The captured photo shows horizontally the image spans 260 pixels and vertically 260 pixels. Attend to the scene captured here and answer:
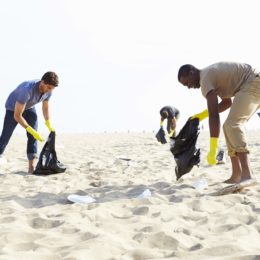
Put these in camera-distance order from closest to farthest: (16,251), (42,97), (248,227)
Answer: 1. (16,251)
2. (248,227)
3. (42,97)

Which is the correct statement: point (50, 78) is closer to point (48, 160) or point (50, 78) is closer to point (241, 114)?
point (48, 160)

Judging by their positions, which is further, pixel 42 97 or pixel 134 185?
pixel 42 97

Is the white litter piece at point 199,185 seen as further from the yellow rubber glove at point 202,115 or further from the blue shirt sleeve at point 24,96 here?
the blue shirt sleeve at point 24,96

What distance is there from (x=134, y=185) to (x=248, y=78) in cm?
169

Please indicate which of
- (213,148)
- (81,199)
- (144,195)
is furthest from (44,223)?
(213,148)

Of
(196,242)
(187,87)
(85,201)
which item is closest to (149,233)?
(196,242)

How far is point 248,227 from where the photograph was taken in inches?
107

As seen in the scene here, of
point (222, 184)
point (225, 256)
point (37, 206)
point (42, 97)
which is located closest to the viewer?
point (225, 256)

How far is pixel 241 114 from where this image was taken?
155 inches

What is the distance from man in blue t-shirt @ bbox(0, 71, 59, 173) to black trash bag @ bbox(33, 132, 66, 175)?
0.18 meters

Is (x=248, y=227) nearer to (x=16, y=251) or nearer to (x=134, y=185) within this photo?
(x=16, y=251)

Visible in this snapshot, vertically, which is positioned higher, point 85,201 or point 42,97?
point 42,97

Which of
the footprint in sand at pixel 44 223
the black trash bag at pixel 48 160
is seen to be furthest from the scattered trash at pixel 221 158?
the footprint in sand at pixel 44 223

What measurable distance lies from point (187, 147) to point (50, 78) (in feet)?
5.94
